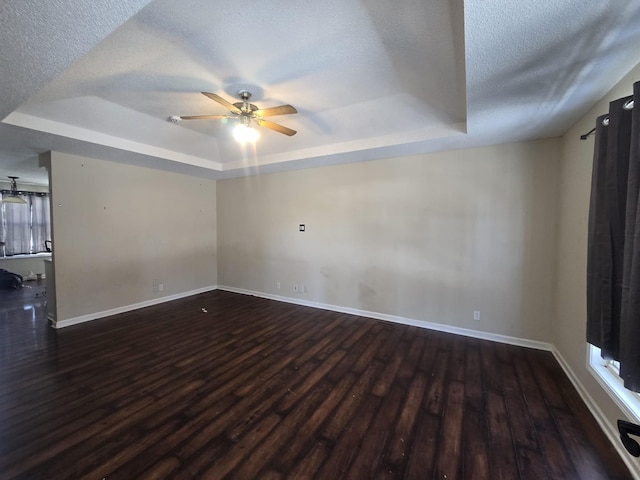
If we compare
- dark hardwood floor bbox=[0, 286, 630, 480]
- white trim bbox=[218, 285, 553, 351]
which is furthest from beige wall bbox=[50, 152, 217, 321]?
white trim bbox=[218, 285, 553, 351]

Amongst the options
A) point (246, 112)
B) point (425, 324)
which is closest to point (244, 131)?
point (246, 112)

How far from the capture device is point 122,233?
429cm

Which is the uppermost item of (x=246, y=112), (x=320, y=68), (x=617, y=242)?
(x=320, y=68)

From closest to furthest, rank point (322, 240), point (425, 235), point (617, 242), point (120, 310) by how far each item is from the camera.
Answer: point (617, 242) → point (425, 235) → point (120, 310) → point (322, 240)

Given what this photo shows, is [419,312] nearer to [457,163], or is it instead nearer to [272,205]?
[457,163]

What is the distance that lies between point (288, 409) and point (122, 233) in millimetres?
4110

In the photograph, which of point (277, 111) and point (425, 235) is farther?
point (425, 235)

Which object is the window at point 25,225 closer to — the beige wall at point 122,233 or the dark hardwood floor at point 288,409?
the beige wall at point 122,233

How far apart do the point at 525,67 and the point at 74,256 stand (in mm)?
Result: 5606

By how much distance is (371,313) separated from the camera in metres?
4.08

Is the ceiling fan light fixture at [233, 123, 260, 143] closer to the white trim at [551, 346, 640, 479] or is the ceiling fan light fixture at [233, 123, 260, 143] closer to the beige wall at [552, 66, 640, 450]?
the beige wall at [552, 66, 640, 450]

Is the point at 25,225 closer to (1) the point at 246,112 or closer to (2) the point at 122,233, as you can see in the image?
(2) the point at 122,233

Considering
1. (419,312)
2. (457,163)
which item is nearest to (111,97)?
(457,163)

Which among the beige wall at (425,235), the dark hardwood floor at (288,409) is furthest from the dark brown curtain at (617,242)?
the beige wall at (425,235)
